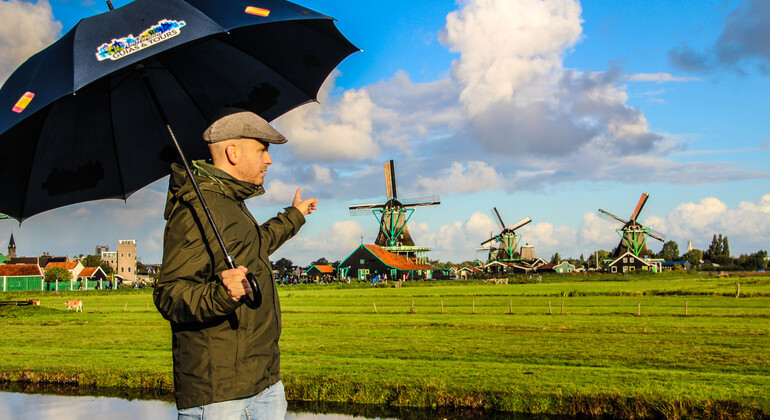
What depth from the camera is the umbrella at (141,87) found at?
397cm

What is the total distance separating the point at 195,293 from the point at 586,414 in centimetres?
960

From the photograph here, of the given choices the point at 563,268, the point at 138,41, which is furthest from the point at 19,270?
the point at 563,268

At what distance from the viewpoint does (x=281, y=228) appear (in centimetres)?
454

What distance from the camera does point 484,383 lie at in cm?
1271

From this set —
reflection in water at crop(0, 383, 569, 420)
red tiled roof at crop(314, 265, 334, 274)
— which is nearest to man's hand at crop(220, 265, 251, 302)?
reflection in water at crop(0, 383, 569, 420)

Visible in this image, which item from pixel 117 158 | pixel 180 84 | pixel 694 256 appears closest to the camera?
pixel 180 84

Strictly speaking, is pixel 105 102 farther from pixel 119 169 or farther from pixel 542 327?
pixel 542 327

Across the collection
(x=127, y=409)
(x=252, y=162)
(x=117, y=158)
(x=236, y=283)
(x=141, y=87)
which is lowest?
(x=127, y=409)

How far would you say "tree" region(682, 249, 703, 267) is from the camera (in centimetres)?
17620

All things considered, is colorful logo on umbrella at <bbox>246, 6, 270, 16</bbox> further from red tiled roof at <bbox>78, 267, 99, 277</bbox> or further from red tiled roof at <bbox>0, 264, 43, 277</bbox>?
red tiled roof at <bbox>78, 267, 99, 277</bbox>

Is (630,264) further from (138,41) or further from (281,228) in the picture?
(138,41)

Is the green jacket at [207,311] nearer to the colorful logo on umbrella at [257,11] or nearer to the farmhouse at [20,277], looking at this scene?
the colorful logo on umbrella at [257,11]

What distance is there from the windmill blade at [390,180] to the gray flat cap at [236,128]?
9957 centimetres

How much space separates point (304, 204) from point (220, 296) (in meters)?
1.78
